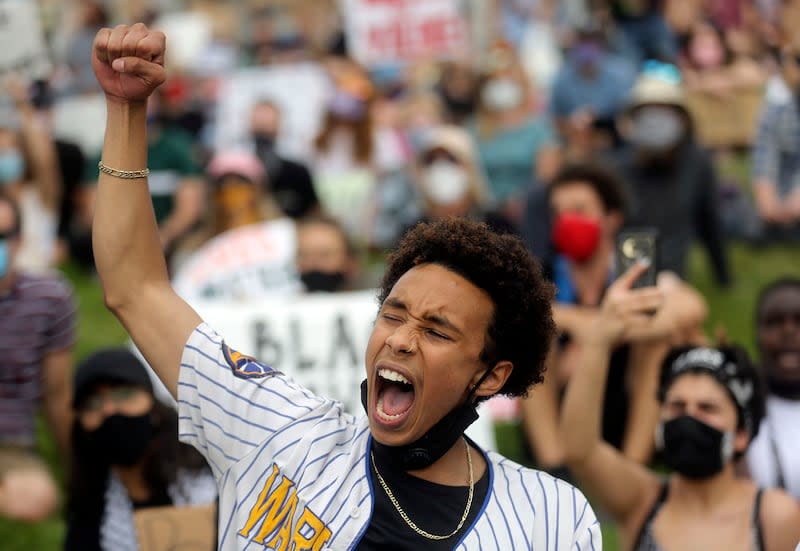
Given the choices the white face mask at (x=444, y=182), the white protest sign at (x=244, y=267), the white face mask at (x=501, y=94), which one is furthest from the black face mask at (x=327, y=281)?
the white face mask at (x=501, y=94)

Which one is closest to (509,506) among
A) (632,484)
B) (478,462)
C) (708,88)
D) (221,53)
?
(478,462)

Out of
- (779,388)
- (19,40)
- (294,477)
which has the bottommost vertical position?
(779,388)

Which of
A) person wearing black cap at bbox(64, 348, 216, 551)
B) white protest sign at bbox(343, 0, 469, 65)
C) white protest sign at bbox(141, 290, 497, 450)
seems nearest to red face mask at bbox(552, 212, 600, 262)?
white protest sign at bbox(141, 290, 497, 450)

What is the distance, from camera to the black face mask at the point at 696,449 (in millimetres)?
4586

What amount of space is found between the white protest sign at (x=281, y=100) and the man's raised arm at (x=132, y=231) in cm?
1036

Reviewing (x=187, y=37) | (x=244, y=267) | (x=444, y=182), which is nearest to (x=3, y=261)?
(x=244, y=267)

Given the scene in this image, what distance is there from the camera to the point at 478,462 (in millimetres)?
3318

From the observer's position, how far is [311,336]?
7.08 metres

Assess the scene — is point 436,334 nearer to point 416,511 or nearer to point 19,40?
point 416,511

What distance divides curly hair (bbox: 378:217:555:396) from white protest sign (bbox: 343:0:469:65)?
894cm

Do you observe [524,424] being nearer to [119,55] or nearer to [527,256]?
[527,256]

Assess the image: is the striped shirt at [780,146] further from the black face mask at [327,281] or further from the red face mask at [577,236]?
the black face mask at [327,281]

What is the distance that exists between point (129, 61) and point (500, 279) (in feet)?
3.15

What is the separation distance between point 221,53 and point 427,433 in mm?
14030
